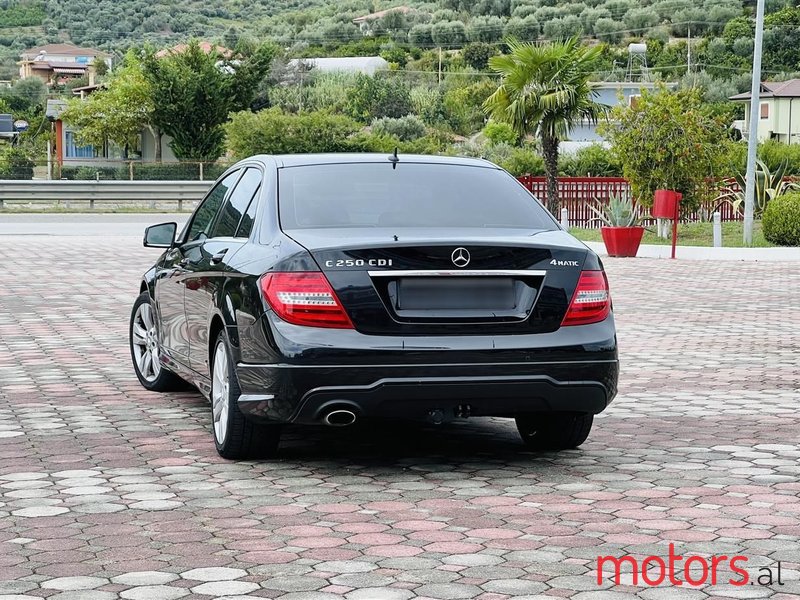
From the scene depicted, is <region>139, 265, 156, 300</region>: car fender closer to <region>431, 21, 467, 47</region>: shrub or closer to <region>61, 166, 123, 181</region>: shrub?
<region>61, 166, 123, 181</region>: shrub

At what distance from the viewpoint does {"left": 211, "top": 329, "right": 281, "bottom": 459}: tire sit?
6.43 metres

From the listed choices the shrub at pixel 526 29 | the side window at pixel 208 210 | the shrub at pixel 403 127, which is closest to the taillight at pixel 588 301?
the side window at pixel 208 210

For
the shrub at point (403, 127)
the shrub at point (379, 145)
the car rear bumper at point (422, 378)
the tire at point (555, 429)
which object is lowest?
the tire at point (555, 429)

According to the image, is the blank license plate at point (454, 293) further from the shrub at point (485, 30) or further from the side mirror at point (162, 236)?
the shrub at point (485, 30)

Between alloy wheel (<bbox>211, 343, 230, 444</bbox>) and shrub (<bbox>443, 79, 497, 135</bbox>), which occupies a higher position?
shrub (<bbox>443, 79, 497, 135</bbox>)

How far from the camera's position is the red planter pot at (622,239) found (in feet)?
78.6

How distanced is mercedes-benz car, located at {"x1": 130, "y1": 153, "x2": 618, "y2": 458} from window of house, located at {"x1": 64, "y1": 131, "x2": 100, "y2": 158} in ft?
190

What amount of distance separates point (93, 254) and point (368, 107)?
57.5m

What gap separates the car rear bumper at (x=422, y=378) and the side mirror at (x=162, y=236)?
Answer: 2.29m

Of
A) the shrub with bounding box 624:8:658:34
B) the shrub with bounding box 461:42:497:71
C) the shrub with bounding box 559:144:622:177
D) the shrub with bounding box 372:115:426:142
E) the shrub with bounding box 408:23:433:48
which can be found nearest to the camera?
the shrub with bounding box 559:144:622:177

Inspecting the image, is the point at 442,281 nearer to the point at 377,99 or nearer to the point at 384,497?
the point at 384,497

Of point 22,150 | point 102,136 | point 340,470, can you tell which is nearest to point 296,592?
point 340,470

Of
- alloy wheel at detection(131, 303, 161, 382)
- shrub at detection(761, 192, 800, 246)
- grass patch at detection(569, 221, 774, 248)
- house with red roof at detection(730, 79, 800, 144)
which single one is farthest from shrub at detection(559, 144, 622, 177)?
house with red roof at detection(730, 79, 800, 144)

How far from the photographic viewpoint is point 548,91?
1281 inches
